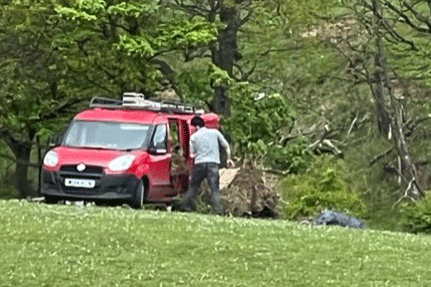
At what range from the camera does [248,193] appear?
2561 cm

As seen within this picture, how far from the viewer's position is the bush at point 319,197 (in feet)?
82.3

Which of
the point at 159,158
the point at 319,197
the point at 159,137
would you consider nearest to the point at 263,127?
the point at 319,197

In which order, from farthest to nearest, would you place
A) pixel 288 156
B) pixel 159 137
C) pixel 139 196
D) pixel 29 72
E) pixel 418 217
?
pixel 29 72, pixel 288 156, pixel 418 217, pixel 159 137, pixel 139 196

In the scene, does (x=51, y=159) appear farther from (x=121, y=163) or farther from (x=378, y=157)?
(x=378, y=157)

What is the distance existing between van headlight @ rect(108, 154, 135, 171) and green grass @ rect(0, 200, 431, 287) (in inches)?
191

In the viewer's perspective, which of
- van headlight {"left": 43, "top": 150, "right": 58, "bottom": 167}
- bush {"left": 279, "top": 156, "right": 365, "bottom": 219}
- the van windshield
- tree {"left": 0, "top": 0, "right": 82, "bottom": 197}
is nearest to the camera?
van headlight {"left": 43, "top": 150, "right": 58, "bottom": 167}

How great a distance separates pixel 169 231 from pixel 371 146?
2642cm

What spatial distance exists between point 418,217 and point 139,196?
6398mm

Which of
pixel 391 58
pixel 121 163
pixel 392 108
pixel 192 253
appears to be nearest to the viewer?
pixel 192 253

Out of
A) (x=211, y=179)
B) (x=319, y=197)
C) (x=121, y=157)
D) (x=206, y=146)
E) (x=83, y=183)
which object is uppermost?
(x=206, y=146)

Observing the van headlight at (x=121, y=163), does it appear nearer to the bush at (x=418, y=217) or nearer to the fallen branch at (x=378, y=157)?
the bush at (x=418, y=217)

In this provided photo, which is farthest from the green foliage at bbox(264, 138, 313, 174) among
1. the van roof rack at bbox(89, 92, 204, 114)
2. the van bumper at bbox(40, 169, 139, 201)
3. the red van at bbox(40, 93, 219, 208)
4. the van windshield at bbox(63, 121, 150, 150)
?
the van bumper at bbox(40, 169, 139, 201)

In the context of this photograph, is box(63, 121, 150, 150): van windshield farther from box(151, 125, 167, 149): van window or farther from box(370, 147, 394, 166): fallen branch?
box(370, 147, 394, 166): fallen branch

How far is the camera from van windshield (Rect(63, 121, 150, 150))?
24.5 metres
